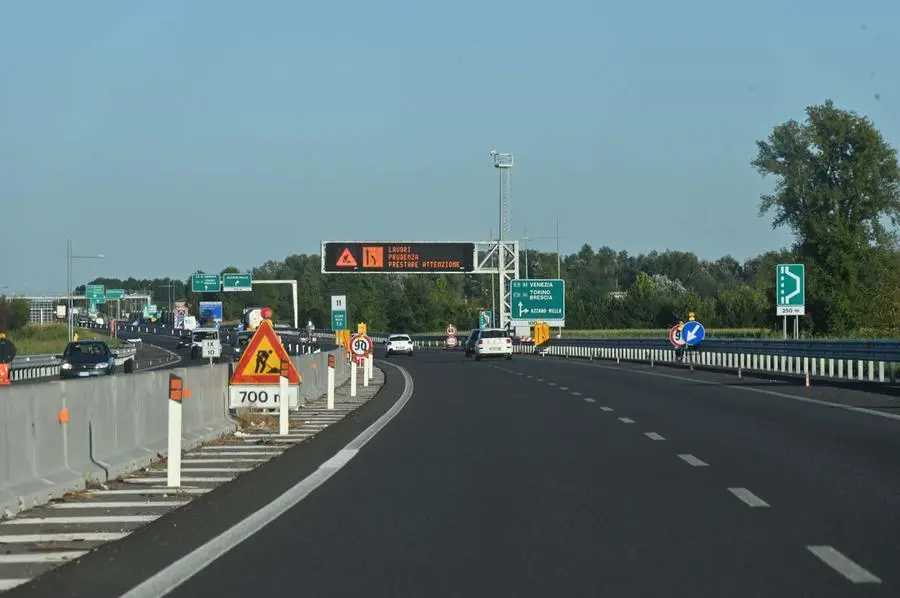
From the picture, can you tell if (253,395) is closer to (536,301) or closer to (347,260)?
(536,301)

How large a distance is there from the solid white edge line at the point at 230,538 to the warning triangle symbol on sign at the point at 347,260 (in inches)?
2836

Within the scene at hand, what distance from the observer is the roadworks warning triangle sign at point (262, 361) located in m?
23.4

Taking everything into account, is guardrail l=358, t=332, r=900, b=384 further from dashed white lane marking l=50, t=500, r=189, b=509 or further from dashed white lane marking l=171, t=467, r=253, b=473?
dashed white lane marking l=50, t=500, r=189, b=509

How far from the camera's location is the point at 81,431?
15.0 meters

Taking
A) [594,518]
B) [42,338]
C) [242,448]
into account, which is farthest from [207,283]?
[594,518]

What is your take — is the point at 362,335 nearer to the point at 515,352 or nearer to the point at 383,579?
the point at 383,579

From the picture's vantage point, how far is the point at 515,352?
99125 mm

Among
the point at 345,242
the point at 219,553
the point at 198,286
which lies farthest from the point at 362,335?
the point at 198,286

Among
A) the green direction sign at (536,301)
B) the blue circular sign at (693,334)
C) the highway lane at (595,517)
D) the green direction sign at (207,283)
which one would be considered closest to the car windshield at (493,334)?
the green direction sign at (536,301)

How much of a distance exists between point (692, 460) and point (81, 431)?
271 inches

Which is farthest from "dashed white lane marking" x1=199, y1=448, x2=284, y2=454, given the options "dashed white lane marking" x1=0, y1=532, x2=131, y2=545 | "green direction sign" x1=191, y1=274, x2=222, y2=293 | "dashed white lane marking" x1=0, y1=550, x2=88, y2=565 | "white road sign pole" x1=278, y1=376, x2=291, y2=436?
"green direction sign" x1=191, y1=274, x2=222, y2=293

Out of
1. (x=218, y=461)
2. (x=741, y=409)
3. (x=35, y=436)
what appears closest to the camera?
(x=35, y=436)

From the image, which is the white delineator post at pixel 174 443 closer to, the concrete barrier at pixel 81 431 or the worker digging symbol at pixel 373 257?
the concrete barrier at pixel 81 431

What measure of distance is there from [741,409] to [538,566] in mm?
18532
